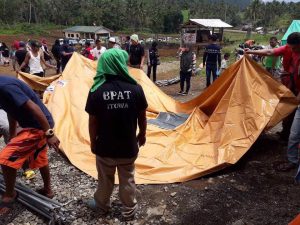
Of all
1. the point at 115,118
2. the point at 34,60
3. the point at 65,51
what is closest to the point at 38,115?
the point at 115,118

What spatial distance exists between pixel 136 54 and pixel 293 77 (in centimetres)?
470

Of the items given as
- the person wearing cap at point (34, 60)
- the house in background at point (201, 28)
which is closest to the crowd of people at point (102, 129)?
the person wearing cap at point (34, 60)

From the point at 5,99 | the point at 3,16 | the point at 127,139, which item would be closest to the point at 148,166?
the point at 127,139

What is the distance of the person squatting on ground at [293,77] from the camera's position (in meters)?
4.42

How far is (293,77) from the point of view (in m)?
5.09

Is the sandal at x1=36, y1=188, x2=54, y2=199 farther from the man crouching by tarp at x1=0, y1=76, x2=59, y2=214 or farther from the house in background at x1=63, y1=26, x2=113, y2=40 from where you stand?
the house in background at x1=63, y1=26, x2=113, y2=40

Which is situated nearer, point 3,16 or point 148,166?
point 148,166

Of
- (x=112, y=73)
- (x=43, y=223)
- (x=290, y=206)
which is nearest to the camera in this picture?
(x=112, y=73)

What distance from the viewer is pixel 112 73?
3029 millimetres

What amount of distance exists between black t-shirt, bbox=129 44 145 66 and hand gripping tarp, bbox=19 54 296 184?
9.43ft

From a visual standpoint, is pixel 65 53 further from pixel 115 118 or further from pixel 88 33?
pixel 88 33

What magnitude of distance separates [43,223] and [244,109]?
10.4 feet

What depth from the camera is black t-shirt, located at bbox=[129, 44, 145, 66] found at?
351 inches

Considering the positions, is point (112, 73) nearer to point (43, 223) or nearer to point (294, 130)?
point (43, 223)
